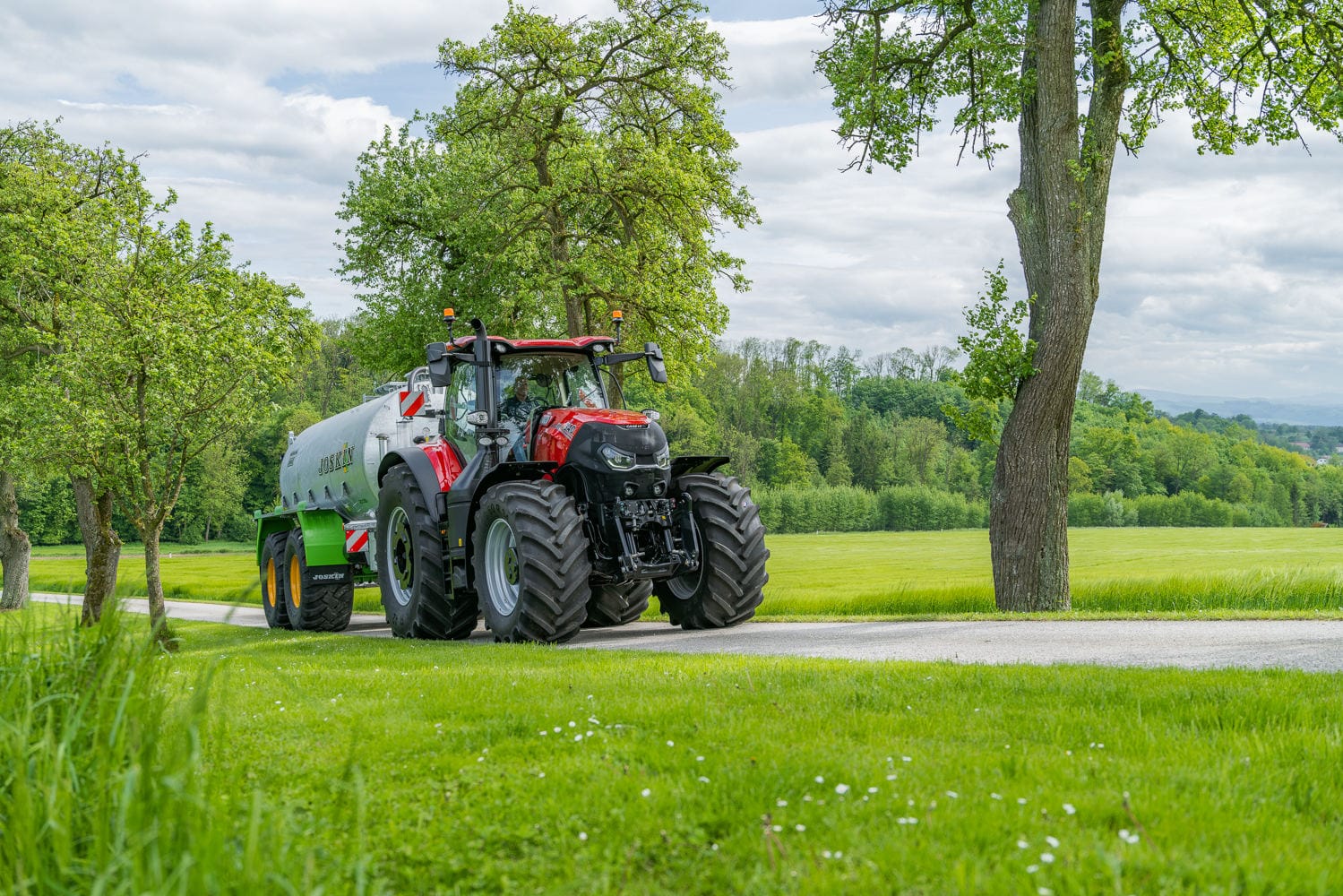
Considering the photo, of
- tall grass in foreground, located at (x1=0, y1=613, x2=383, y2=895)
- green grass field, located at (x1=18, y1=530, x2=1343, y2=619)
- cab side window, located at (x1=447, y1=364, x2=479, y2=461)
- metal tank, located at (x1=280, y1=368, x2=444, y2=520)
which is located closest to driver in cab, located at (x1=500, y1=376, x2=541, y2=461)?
cab side window, located at (x1=447, y1=364, x2=479, y2=461)

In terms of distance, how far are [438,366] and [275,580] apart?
306 inches

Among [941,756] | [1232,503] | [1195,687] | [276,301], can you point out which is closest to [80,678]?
[941,756]

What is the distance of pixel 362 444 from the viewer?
587 inches

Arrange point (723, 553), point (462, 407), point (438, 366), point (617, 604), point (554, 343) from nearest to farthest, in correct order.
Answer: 1. point (723, 553)
2. point (438, 366)
3. point (554, 343)
4. point (462, 407)
5. point (617, 604)

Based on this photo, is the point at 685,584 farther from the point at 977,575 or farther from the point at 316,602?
the point at 977,575

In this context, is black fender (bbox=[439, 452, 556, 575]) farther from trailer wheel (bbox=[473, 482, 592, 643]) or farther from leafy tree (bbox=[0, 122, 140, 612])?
leafy tree (bbox=[0, 122, 140, 612])

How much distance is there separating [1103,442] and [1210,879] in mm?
87363

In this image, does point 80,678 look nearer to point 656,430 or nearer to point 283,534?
point 656,430

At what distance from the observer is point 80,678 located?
14.0ft

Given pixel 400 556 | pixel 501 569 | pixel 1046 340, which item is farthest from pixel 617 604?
pixel 1046 340

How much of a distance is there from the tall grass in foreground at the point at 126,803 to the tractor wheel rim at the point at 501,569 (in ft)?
21.7

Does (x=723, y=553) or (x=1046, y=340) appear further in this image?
(x=1046, y=340)

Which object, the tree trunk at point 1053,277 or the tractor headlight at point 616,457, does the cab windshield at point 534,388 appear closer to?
the tractor headlight at point 616,457

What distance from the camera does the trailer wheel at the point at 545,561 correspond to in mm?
10125
